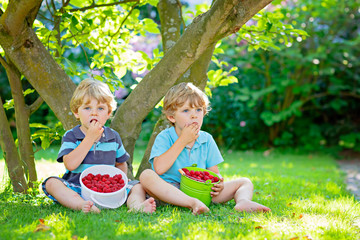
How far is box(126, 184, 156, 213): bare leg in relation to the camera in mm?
2211

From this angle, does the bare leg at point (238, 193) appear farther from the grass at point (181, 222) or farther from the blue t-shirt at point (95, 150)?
the blue t-shirt at point (95, 150)

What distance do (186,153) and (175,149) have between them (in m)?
0.20

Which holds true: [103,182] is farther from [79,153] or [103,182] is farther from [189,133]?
[189,133]

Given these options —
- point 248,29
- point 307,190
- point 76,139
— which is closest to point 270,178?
point 307,190

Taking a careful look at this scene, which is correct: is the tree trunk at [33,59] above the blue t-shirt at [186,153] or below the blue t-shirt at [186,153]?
above

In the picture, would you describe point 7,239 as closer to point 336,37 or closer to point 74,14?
point 74,14

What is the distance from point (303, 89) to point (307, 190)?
4.61 metres

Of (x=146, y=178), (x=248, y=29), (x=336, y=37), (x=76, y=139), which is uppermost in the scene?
(x=336, y=37)

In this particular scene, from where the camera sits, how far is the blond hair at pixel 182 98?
252cm

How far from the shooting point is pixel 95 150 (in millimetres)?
2533

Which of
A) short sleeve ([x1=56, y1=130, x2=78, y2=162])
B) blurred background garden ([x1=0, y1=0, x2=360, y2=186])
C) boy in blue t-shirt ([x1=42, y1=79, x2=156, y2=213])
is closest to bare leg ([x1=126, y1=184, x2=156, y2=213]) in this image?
boy in blue t-shirt ([x1=42, y1=79, x2=156, y2=213])

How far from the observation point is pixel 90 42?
295 cm

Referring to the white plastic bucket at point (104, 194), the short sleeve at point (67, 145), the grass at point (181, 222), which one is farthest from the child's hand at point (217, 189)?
→ the short sleeve at point (67, 145)

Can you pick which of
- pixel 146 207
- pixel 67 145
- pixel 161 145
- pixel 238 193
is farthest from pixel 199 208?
pixel 67 145
